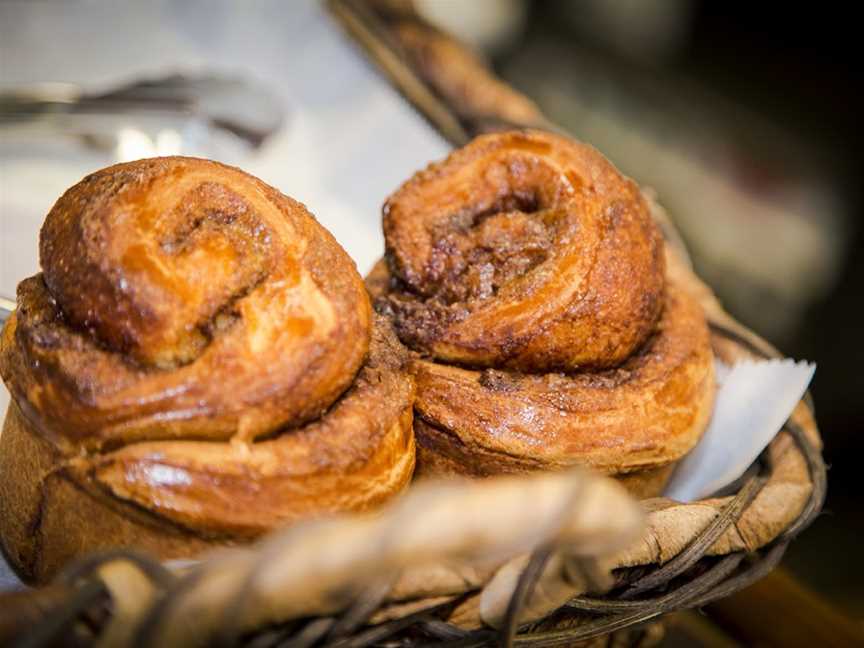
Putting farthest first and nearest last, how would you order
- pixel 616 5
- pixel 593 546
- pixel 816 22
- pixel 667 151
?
pixel 616 5, pixel 667 151, pixel 816 22, pixel 593 546

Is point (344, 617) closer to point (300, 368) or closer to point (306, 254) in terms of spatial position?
point (300, 368)

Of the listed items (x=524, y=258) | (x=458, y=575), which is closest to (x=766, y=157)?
(x=524, y=258)

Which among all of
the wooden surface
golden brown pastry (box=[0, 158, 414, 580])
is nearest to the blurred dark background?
the wooden surface

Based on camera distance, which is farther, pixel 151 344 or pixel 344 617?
pixel 151 344

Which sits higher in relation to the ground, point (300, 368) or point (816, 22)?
point (816, 22)

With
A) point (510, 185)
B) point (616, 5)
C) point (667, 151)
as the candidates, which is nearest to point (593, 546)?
point (510, 185)

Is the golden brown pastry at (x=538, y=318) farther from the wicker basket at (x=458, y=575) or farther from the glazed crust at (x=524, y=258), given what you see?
the wicker basket at (x=458, y=575)
